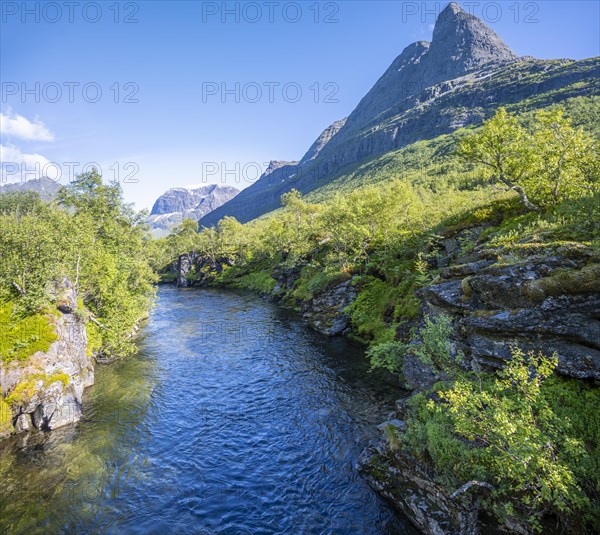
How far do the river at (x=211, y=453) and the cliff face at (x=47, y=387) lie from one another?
972mm

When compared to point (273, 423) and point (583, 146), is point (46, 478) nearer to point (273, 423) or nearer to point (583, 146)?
point (273, 423)

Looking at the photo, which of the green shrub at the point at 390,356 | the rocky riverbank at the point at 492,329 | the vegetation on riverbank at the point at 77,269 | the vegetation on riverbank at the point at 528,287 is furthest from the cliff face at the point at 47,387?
the green shrub at the point at 390,356

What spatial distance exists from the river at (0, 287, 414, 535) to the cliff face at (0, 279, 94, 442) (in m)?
0.97

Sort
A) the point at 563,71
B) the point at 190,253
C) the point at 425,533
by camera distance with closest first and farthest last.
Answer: the point at 425,533 < the point at 190,253 < the point at 563,71

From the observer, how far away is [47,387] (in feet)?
73.8

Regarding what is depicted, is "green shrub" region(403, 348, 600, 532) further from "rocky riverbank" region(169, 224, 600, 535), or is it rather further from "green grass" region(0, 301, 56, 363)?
"green grass" region(0, 301, 56, 363)

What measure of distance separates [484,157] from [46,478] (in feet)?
122

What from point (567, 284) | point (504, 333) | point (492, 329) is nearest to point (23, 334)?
point (492, 329)

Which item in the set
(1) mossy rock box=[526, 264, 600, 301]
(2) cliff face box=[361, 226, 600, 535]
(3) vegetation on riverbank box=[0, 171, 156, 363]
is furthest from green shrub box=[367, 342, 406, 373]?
(3) vegetation on riverbank box=[0, 171, 156, 363]

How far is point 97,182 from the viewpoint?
4547 centimetres

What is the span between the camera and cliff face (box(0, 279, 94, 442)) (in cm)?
2148

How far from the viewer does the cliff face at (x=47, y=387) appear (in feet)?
70.5

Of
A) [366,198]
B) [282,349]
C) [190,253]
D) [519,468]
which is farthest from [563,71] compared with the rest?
[519,468]

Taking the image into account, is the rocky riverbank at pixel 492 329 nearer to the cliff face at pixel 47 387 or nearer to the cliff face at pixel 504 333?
the cliff face at pixel 504 333
